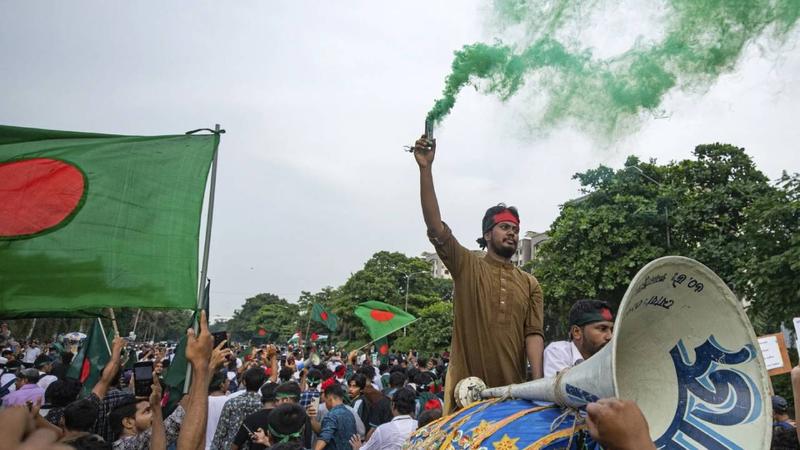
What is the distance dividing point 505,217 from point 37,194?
12.2 ft

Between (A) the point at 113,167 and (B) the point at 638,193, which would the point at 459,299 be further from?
(B) the point at 638,193

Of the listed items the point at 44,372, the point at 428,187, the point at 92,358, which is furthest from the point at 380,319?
the point at 428,187

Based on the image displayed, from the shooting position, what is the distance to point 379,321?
1560cm

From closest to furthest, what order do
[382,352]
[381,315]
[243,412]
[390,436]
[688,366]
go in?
[688,366]
[390,436]
[243,412]
[381,315]
[382,352]

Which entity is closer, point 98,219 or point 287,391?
point 98,219

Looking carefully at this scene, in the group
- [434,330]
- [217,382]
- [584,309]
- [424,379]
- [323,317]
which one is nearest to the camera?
[584,309]

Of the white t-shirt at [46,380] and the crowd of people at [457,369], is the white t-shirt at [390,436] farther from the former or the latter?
the white t-shirt at [46,380]

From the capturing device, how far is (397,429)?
5.95 metres

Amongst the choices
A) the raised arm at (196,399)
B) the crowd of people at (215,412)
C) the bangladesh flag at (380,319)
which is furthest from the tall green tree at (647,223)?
the raised arm at (196,399)

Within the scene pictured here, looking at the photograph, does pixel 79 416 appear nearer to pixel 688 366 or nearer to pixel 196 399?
pixel 196 399

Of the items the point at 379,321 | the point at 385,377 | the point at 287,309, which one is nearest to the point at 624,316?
the point at 385,377

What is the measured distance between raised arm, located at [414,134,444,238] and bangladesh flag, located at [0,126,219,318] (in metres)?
2.06

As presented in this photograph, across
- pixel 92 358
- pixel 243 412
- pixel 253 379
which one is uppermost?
pixel 92 358

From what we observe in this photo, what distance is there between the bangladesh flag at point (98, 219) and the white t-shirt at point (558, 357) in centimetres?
260
